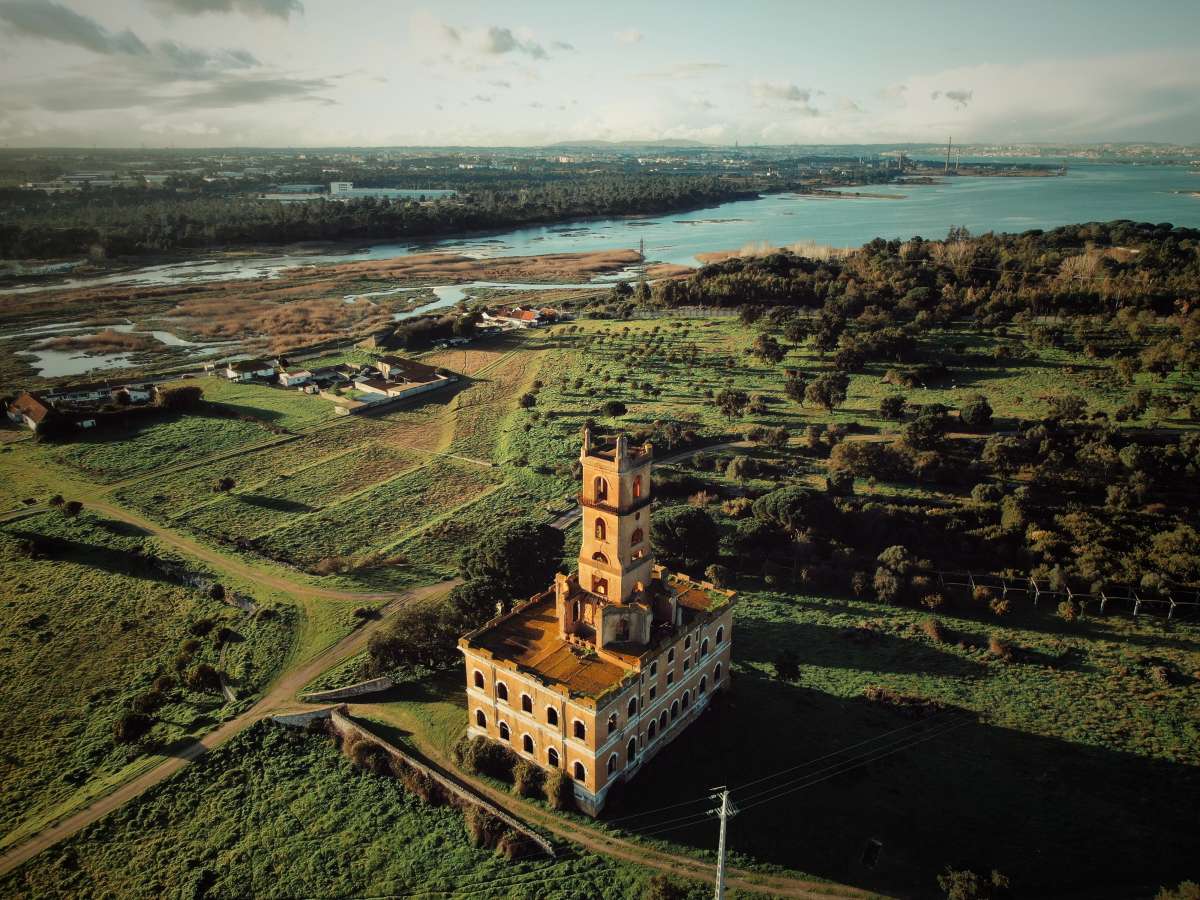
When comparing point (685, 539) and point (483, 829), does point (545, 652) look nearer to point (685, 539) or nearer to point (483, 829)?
point (483, 829)

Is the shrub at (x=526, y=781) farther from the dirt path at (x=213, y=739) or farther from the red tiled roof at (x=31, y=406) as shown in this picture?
the red tiled roof at (x=31, y=406)

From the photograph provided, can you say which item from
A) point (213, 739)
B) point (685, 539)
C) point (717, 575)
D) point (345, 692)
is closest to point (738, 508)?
point (685, 539)

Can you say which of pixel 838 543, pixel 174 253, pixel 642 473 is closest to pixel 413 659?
pixel 642 473

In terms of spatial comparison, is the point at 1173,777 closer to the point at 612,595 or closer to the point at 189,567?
the point at 612,595

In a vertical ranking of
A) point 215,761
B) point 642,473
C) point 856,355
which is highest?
point 642,473

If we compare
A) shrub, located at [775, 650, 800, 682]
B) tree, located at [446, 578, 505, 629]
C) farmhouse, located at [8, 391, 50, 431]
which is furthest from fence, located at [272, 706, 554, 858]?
farmhouse, located at [8, 391, 50, 431]

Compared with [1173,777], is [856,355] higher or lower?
higher
